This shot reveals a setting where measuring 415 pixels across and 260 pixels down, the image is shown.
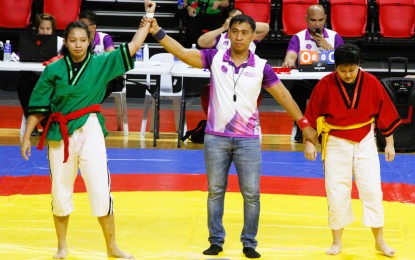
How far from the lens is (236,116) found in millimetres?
5727

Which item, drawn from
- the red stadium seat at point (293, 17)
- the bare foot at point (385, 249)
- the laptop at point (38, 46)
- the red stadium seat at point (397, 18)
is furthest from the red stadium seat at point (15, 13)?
the bare foot at point (385, 249)

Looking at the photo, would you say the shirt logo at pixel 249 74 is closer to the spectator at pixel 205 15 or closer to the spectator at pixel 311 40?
the spectator at pixel 311 40

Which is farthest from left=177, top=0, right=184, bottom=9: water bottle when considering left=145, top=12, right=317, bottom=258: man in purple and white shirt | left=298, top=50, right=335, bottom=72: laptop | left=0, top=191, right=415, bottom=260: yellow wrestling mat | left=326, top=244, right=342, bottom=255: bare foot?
left=326, top=244, right=342, bottom=255: bare foot

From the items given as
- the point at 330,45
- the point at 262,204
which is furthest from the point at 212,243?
the point at 330,45

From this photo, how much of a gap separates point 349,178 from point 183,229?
4.28 ft

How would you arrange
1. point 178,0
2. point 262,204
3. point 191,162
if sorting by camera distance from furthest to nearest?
point 178,0 < point 191,162 < point 262,204

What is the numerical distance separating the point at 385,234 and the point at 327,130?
97cm

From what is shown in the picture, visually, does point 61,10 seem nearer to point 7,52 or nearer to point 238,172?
point 7,52

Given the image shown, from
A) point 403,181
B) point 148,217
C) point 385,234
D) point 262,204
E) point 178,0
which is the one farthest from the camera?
point 178,0

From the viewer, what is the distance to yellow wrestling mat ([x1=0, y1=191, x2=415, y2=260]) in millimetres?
5871

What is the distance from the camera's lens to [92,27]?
967cm

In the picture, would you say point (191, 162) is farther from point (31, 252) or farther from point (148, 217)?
point (31, 252)

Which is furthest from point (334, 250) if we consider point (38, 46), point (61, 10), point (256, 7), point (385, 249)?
point (61, 10)

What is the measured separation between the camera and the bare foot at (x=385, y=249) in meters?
5.80
